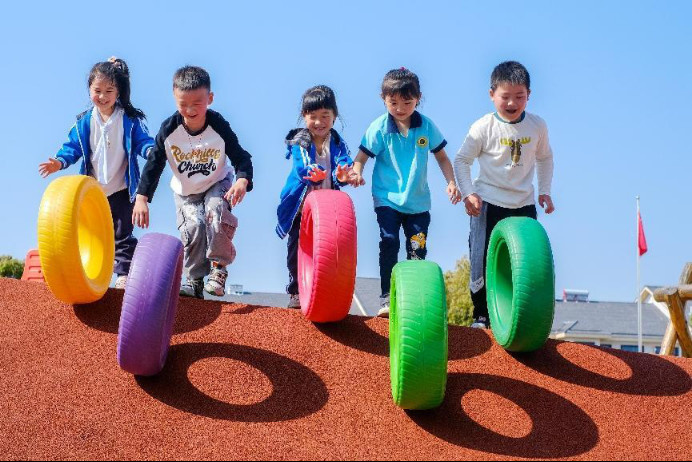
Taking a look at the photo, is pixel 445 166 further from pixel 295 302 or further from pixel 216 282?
pixel 216 282

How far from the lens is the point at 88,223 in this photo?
278 inches

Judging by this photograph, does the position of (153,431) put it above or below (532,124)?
below

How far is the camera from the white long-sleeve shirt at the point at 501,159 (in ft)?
23.8

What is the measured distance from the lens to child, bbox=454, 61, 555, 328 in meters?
7.23

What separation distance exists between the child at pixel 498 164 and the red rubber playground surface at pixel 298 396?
0.91 metres

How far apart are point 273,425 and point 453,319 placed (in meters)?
19.5

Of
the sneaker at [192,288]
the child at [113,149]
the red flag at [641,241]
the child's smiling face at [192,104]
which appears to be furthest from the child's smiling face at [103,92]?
the red flag at [641,241]

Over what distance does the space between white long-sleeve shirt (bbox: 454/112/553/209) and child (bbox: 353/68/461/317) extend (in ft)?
0.70

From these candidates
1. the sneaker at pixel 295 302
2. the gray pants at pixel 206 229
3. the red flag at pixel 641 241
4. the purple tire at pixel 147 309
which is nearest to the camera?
the purple tire at pixel 147 309

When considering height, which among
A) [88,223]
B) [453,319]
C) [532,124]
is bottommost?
[453,319]

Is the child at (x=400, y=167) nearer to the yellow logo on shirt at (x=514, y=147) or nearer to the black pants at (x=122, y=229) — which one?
the yellow logo on shirt at (x=514, y=147)

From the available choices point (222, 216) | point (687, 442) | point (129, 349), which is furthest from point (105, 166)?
point (687, 442)

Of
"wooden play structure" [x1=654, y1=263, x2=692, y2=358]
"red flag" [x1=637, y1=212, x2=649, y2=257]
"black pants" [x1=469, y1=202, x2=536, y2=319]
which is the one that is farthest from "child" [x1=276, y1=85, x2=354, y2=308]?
"red flag" [x1=637, y1=212, x2=649, y2=257]

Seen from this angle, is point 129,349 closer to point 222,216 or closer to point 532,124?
point 222,216
